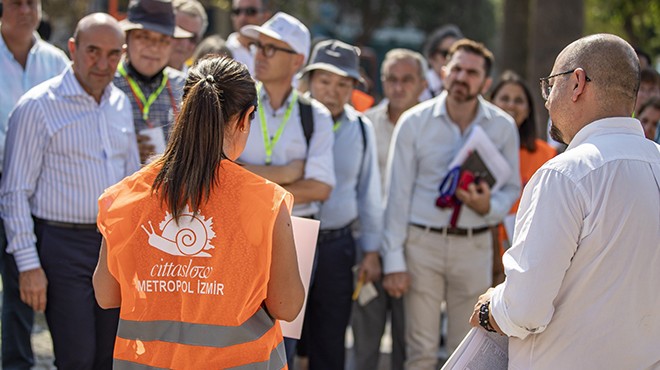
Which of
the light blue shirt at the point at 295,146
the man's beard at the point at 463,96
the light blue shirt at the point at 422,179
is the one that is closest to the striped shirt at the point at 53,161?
the light blue shirt at the point at 295,146

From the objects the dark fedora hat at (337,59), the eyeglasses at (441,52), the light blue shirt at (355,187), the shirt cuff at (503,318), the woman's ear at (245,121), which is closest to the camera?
the shirt cuff at (503,318)

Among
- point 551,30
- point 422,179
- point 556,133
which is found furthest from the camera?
point 551,30

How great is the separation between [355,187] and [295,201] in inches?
36.3

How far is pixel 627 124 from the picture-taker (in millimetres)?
3074

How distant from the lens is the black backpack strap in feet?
17.0

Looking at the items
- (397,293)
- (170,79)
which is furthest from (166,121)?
(397,293)

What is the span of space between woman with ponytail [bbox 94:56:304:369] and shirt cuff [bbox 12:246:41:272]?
169 centimetres

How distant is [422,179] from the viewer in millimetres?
5816

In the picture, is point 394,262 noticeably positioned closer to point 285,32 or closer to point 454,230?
point 454,230

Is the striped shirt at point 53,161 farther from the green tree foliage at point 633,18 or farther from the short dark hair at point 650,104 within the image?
Answer: the green tree foliage at point 633,18

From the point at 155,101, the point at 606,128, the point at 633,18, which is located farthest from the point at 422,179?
the point at 633,18

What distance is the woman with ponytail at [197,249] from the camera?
2967 mm

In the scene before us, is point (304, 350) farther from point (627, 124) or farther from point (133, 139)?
point (627, 124)

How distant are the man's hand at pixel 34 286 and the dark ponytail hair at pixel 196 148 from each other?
184cm
